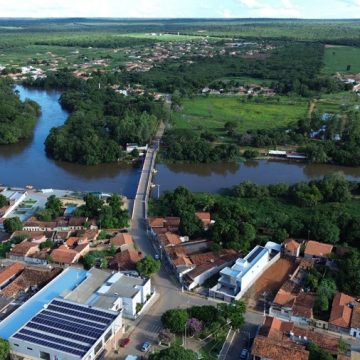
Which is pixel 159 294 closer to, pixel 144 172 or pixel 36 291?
pixel 36 291

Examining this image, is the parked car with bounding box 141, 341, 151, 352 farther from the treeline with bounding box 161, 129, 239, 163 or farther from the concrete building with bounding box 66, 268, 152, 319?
the treeline with bounding box 161, 129, 239, 163

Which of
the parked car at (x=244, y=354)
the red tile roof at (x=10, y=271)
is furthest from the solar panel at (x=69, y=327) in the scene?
the parked car at (x=244, y=354)

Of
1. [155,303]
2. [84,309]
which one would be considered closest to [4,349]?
[84,309]

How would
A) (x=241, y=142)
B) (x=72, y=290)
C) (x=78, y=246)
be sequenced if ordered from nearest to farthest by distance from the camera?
(x=72, y=290), (x=78, y=246), (x=241, y=142)

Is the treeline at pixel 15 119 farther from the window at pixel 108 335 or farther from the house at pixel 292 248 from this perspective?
the window at pixel 108 335

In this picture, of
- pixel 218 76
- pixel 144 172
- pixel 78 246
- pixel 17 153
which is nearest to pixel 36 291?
pixel 78 246
